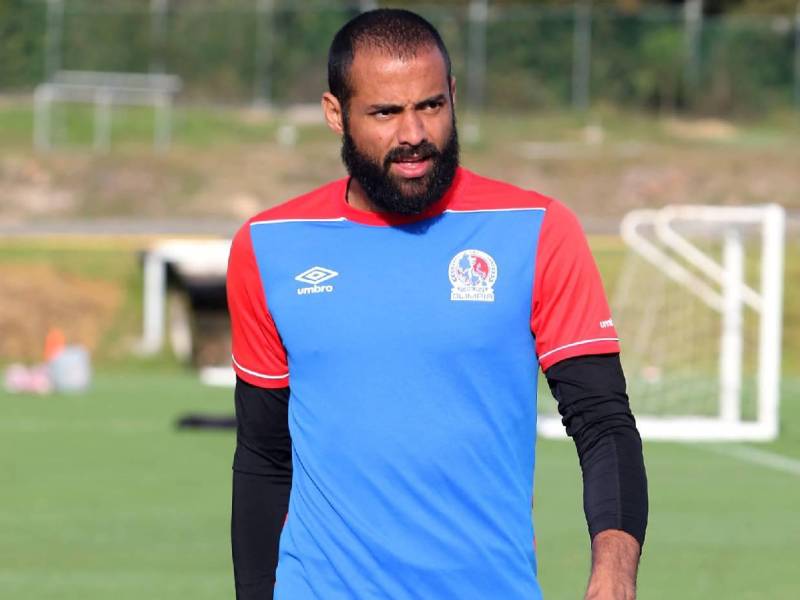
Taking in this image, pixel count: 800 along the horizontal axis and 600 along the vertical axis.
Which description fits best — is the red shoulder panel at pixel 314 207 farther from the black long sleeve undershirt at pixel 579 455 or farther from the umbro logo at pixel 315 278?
the black long sleeve undershirt at pixel 579 455

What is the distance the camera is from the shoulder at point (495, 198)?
381 cm

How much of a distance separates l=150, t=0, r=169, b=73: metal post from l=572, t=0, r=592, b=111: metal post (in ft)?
27.8

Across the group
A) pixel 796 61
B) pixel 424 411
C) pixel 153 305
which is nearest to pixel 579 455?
pixel 424 411

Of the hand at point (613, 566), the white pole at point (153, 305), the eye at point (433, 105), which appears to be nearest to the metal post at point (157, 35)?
the white pole at point (153, 305)

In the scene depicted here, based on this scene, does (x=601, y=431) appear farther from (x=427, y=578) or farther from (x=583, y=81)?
(x=583, y=81)

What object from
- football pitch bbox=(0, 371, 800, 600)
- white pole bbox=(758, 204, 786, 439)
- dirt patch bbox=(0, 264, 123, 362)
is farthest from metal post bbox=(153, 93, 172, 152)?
white pole bbox=(758, 204, 786, 439)

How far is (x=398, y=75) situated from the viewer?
3.76 meters

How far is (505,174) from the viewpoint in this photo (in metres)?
33.2

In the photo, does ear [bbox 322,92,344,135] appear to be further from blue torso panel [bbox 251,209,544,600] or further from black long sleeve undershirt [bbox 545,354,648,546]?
black long sleeve undershirt [bbox 545,354,648,546]

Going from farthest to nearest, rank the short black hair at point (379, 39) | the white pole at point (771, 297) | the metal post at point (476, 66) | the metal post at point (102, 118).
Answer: the metal post at point (476, 66) → the metal post at point (102, 118) → the white pole at point (771, 297) → the short black hair at point (379, 39)

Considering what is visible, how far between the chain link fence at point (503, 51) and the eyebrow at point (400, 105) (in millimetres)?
35190

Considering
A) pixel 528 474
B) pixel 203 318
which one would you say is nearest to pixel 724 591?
pixel 528 474

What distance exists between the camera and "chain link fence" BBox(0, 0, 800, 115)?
3903cm

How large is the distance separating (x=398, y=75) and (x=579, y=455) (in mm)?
832
